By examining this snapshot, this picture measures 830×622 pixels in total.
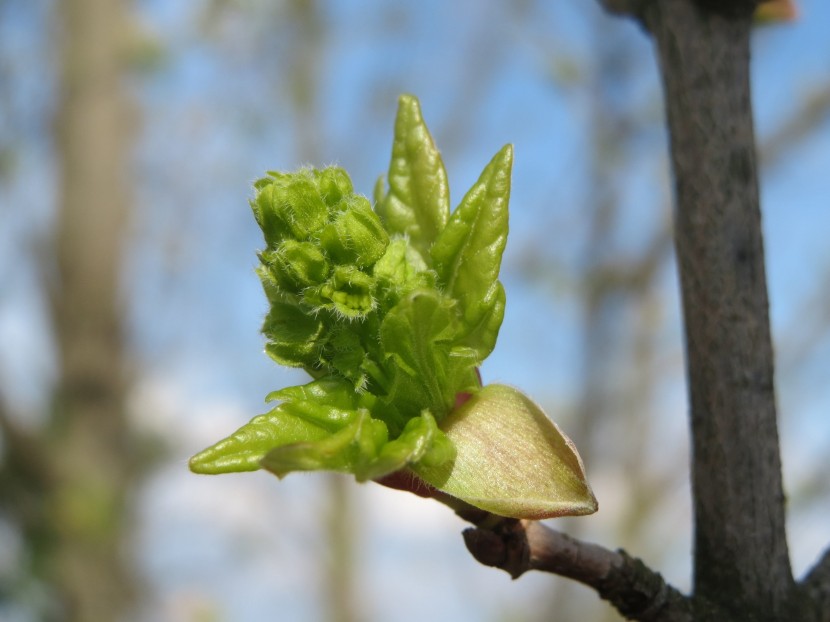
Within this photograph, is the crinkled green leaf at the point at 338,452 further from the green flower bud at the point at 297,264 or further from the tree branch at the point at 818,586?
the tree branch at the point at 818,586

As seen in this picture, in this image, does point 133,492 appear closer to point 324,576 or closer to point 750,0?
point 750,0

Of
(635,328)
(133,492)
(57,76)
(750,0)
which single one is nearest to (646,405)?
(635,328)

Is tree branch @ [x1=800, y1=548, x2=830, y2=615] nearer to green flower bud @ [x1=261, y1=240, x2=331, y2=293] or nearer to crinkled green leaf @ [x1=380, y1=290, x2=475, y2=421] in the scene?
crinkled green leaf @ [x1=380, y1=290, x2=475, y2=421]

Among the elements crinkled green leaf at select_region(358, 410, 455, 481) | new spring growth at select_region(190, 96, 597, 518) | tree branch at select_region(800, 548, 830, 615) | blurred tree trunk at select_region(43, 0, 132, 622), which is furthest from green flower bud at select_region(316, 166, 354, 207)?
blurred tree trunk at select_region(43, 0, 132, 622)

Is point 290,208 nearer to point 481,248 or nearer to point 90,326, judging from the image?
point 481,248

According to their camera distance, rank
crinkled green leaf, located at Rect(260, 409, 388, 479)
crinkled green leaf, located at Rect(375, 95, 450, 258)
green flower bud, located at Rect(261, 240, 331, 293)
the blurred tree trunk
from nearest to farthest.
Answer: crinkled green leaf, located at Rect(260, 409, 388, 479), green flower bud, located at Rect(261, 240, 331, 293), crinkled green leaf, located at Rect(375, 95, 450, 258), the blurred tree trunk

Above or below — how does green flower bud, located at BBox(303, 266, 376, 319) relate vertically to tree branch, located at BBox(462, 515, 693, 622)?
above

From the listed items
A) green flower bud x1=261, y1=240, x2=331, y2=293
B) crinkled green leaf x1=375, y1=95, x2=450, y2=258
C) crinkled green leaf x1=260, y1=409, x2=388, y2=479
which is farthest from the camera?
crinkled green leaf x1=375, y1=95, x2=450, y2=258
